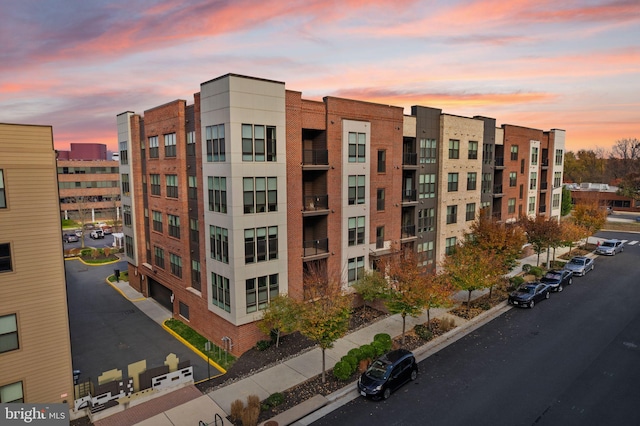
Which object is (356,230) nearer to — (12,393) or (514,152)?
(12,393)

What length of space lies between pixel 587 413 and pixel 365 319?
15.4 m

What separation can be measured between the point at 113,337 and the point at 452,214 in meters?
32.9

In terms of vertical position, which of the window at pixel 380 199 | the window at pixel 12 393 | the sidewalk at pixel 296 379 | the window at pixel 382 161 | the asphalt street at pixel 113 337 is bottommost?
the asphalt street at pixel 113 337

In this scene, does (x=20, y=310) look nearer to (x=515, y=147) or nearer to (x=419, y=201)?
(x=419, y=201)

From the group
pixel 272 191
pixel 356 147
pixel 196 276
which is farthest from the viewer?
pixel 356 147

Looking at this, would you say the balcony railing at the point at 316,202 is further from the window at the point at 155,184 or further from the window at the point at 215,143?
the window at the point at 155,184

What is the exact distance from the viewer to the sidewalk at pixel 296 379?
62.3ft

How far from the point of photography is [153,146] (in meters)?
34.2

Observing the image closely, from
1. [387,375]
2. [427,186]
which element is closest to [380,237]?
[427,186]

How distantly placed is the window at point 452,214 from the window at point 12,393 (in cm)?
3630

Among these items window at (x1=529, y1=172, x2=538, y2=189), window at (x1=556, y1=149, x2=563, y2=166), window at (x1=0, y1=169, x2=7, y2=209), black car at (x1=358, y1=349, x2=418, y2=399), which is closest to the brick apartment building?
black car at (x1=358, y1=349, x2=418, y2=399)

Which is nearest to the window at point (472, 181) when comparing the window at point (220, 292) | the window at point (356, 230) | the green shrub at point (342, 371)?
the window at point (356, 230)

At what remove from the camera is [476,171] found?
43.2 m

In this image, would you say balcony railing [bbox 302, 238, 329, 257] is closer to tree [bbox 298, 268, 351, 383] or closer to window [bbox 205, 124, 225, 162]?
tree [bbox 298, 268, 351, 383]
